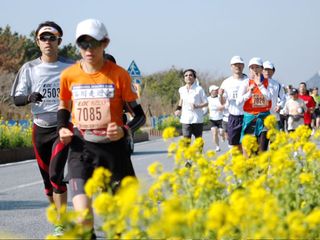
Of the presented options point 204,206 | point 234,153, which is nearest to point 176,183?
point 204,206

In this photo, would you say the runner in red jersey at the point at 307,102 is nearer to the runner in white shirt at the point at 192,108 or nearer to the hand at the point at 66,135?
the runner in white shirt at the point at 192,108

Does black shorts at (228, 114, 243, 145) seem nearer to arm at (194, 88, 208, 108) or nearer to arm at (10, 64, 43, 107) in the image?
arm at (194, 88, 208, 108)

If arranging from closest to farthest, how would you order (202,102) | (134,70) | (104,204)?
(104,204) < (202,102) < (134,70)

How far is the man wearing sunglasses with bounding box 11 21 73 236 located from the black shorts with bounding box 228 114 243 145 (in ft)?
15.8

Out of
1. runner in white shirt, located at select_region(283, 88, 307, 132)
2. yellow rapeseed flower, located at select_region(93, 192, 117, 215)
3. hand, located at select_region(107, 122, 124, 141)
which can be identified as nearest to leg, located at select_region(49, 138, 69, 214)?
hand, located at select_region(107, 122, 124, 141)

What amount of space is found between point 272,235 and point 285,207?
2.79 feet

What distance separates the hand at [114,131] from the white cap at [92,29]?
1.94 ft

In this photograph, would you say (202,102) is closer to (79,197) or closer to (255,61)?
(255,61)

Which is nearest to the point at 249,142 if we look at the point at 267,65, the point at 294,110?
the point at 267,65

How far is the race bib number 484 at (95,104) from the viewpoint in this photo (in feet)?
19.6

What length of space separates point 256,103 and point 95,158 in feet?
19.6

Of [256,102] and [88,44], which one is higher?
[88,44]

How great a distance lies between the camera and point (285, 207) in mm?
4336

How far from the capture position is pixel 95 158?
598cm
